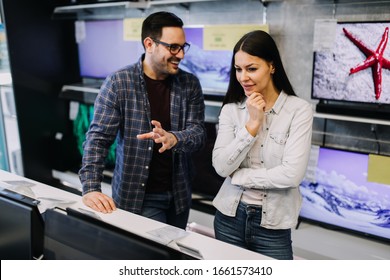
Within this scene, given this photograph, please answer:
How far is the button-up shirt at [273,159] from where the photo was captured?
52.2 inches

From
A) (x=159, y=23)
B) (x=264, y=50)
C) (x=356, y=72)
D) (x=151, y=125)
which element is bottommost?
(x=151, y=125)

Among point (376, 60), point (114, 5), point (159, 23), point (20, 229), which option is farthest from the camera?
point (114, 5)

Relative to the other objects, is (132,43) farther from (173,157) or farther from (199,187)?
(173,157)

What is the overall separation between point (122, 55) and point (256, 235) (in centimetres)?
224

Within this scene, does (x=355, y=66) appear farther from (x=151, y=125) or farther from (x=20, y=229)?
(x=20, y=229)

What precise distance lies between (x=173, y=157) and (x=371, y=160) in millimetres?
1098

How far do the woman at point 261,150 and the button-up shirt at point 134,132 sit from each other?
264 mm

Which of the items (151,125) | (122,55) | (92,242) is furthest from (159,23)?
(122,55)

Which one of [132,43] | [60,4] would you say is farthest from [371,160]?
[60,4]

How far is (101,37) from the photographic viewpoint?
3.25 m

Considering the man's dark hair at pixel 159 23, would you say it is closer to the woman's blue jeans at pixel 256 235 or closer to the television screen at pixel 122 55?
the woman's blue jeans at pixel 256 235

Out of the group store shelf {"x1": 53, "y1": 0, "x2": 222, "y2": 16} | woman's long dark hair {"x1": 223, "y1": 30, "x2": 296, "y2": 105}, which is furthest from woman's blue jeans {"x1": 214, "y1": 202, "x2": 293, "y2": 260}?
store shelf {"x1": 53, "y1": 0, "x2": 222, "y2": 16}

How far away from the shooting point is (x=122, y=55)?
10.4ft

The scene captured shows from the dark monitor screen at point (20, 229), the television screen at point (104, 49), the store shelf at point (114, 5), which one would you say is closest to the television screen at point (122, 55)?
the television screen at point (104, 49)
